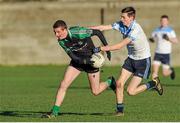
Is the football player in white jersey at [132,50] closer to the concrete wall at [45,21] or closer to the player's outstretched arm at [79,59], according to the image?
the player's outstretched arm at [79,59]

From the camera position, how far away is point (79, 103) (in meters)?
17.1

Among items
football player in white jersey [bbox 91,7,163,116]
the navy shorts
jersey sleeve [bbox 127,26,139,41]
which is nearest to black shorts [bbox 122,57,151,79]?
football player in white jersey [bbox 91,7,163,116]

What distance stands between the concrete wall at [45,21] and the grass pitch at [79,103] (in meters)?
7.49

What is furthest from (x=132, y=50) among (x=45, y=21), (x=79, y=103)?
(x=45, y=21)

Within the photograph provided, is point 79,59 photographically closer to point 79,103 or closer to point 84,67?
point 84,67

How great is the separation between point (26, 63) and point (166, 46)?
10.7 m

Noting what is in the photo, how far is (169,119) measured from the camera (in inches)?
527

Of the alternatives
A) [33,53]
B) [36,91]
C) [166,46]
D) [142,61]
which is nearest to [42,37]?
[33,53]

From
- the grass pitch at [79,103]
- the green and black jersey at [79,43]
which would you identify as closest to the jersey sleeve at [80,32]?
the green and black jersey at [79,43]

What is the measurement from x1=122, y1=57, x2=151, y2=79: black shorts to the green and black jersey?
0.83 metres

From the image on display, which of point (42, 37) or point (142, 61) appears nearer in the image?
point (142, 61)

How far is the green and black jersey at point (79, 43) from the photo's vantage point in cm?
1373

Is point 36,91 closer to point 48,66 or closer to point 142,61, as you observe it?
point 142,61

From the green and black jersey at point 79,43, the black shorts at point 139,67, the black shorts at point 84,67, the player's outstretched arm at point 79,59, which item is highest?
the green and black jersey at point 79,43
